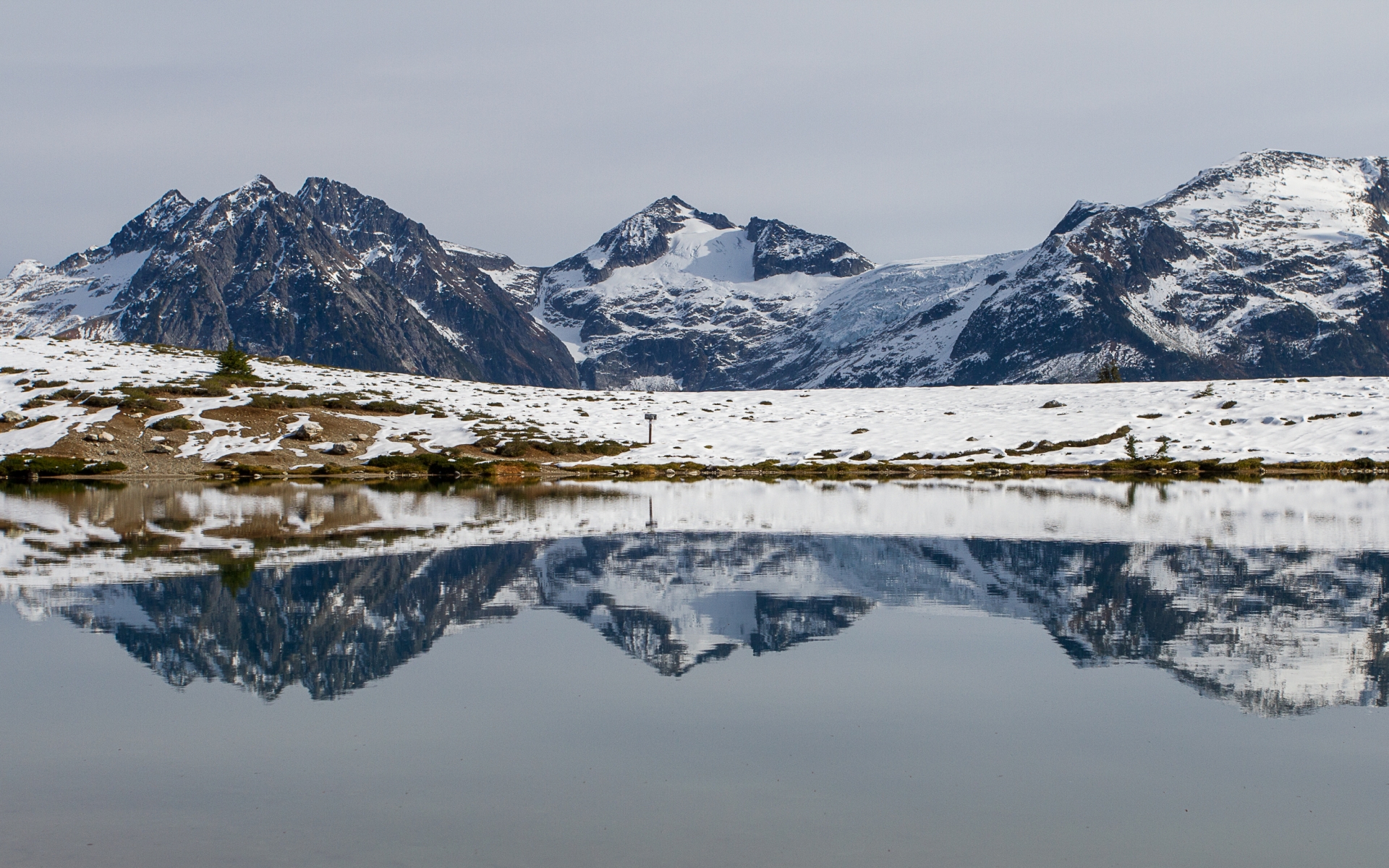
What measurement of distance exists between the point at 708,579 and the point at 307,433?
5486 centimetres

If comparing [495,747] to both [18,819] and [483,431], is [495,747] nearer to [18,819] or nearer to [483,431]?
[18,819]

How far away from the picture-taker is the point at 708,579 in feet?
73.0

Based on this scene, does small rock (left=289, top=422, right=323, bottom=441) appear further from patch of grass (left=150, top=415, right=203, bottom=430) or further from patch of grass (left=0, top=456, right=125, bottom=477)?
patch of grass (left=0, top=456, right=125, bottom=477)

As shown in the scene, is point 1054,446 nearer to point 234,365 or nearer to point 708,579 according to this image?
point 708,579

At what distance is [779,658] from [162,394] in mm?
72772

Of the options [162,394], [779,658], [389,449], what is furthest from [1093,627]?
[162,394]

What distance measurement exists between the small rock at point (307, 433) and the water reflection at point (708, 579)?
30.1 metres

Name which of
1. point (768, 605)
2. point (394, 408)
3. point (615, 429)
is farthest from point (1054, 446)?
point (768, 605)

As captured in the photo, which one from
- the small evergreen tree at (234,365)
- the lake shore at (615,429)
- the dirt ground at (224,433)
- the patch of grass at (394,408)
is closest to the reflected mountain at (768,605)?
the lake shore at (615,429)

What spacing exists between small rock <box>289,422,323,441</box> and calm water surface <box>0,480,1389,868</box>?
148ft

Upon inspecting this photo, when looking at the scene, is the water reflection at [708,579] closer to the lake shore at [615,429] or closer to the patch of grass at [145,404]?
the lake shore at [615,429]

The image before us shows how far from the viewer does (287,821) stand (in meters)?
9.13

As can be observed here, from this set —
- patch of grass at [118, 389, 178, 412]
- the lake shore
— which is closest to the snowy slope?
the lake shore

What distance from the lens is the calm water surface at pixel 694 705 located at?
29.2 ft
